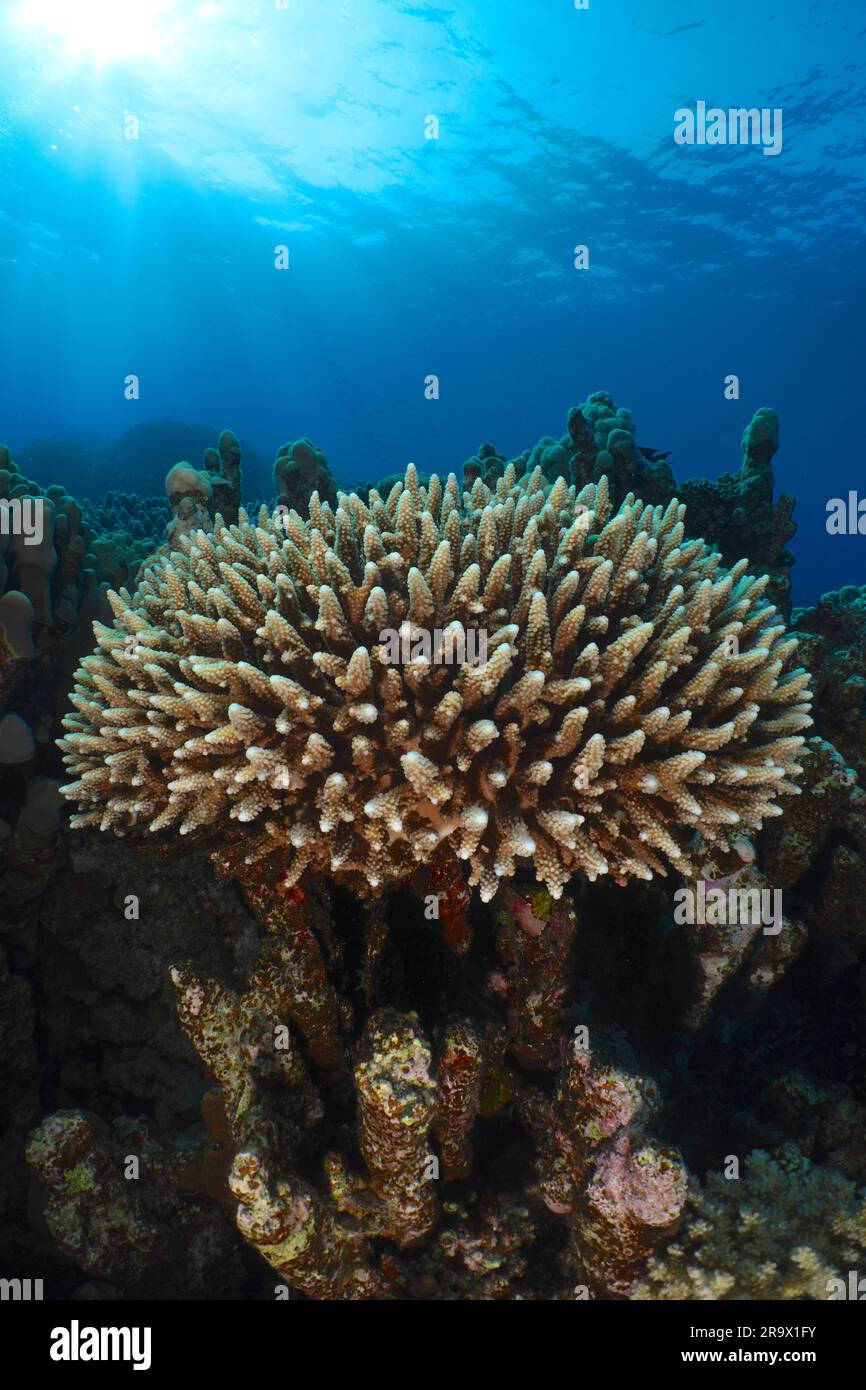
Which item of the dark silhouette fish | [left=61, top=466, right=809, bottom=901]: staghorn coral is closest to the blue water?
the dark silhouette fish

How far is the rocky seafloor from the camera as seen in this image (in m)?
3.12

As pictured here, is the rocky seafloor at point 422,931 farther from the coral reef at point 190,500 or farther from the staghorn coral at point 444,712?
the coral reef at point 190,500

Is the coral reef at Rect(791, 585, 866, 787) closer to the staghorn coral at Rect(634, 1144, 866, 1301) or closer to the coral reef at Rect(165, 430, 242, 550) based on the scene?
the staghorn coral at Rect(634, 1144, 866, 1301)

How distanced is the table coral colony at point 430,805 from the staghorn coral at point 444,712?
15mm

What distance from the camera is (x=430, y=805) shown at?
3033mm

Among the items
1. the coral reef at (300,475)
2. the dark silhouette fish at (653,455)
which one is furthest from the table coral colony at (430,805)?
the dark silhouette fish at (653,455)

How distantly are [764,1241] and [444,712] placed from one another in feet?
10.6

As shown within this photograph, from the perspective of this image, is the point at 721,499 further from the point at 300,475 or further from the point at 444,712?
the point at 444,712

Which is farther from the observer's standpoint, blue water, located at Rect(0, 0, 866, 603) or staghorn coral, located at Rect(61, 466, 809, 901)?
blue water, located at Rect(0, 0, 866, 603)

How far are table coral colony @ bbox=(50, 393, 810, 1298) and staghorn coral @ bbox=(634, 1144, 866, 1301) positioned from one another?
0.93ft

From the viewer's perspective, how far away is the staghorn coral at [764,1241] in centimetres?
336

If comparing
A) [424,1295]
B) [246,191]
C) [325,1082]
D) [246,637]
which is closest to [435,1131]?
[325,1082]
